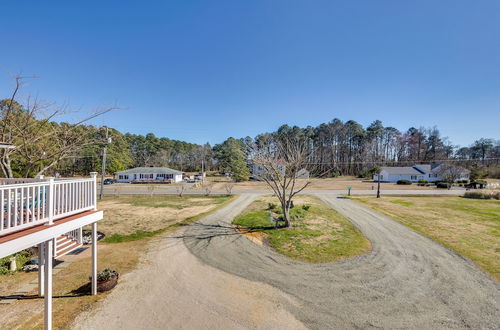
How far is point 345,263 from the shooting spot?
816 cm

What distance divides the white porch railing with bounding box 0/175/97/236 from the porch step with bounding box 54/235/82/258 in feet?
12.5

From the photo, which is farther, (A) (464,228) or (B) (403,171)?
(B) (403,171)

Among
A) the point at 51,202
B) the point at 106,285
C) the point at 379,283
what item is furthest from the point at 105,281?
the point at 379,283

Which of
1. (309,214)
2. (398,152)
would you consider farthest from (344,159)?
(309,214)

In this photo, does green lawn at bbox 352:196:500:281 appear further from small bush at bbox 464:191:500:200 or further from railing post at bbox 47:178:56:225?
railing post at bbox 47:178:56:225

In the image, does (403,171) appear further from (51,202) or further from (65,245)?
(51,202)

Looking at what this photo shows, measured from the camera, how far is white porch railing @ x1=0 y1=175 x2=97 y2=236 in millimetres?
3904

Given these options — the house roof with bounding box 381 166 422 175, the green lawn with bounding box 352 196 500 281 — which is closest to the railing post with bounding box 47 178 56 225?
the green lawn with bounding box 352 196 500 281

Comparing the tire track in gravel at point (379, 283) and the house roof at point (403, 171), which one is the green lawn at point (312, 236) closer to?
the tire track in gravel at point (379, 283)

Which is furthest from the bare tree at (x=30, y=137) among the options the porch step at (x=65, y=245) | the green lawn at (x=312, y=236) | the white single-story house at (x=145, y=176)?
the white single-story house at (x=145, y=176)

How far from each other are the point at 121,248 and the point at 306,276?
839cm

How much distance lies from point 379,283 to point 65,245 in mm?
12580

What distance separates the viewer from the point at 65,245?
29.0ft

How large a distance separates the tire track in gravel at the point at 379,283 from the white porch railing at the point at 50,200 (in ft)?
16.1
